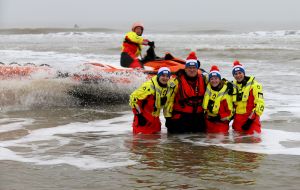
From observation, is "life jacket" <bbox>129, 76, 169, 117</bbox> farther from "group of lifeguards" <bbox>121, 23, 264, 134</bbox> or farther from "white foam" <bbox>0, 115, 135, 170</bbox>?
"white foam" <bbox>0, 115, 135, 170</bbox>

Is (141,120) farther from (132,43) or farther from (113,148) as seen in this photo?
(132,43)

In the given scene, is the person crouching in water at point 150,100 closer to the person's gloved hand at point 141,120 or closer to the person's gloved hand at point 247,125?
the person's gloved hand at point 141,120

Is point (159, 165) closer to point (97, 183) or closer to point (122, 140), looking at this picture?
point (97, 183)

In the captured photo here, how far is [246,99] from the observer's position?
6.34 metres

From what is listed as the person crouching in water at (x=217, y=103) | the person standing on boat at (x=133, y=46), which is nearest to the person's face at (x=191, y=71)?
the person crouching in water at (x=217, y=103)

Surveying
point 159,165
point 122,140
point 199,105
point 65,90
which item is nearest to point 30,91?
point 65,90

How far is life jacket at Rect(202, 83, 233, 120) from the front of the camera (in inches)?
242

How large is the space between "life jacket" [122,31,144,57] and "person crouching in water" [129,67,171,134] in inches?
142

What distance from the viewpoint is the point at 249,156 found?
5512 mm

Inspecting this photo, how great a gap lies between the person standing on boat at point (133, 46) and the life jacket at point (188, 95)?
12.3ft

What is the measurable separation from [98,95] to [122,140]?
128 inches

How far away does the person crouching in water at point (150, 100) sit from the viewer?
630 centimetres

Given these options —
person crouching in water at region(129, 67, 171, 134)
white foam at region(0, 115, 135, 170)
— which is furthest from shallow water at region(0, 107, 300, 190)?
person crouching in water at region(129, 67, 171, 134)

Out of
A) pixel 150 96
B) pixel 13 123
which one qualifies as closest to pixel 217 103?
pixel 150 96
